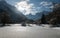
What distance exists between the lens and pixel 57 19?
6230 millimetres

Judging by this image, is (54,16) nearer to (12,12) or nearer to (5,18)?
(12,12)

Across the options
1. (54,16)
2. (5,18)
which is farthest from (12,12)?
(54,16)

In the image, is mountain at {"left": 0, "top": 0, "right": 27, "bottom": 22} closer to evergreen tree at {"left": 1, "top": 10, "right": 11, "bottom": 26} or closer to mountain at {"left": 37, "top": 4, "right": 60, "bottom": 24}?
evergreen tree at {"left": 1, "top": 10, "right": 11, "bottom": 26}

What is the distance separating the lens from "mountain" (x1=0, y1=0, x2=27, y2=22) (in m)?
6.11

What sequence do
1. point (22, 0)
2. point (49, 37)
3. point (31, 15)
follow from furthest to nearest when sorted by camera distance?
point (22, 0) → point (31, 15) → point (49, 37)

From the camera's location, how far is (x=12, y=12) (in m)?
6.24

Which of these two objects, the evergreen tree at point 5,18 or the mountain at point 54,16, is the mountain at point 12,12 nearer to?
the evergreen tree at point 5,18

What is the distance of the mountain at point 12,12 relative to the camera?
6.11 m

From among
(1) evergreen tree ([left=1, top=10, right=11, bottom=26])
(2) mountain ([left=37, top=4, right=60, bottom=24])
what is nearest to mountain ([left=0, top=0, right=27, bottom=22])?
(1) evergreen tree ([left=1, top=10, right=11, bottom=26])

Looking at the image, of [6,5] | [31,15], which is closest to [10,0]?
[6,5]

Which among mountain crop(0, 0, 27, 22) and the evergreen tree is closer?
mountain crop(0, 0, 27, 22)

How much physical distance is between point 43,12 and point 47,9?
0.82 feet

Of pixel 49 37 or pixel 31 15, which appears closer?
pixel 49 37

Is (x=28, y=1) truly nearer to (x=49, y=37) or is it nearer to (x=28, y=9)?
(x=28, y=9)
